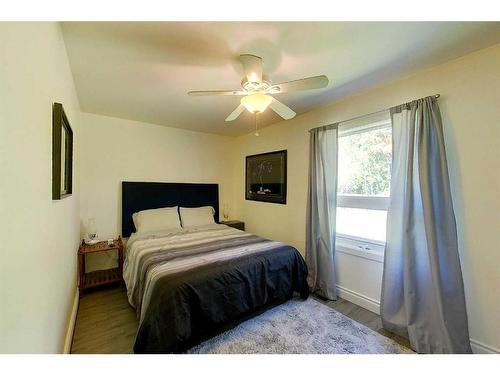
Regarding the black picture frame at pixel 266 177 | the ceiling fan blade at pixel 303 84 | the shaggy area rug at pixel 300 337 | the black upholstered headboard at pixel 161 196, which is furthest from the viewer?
the black picture frame at pixel 266 177

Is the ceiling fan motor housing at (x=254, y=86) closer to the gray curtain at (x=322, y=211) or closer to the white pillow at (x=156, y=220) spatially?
the gray curtain at (x=322, y=211)

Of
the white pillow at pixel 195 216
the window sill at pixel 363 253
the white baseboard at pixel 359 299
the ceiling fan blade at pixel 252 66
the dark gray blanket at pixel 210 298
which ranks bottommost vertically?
the white baseboard at pixel 359 299

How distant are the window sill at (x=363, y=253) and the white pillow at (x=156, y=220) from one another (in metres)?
2.20

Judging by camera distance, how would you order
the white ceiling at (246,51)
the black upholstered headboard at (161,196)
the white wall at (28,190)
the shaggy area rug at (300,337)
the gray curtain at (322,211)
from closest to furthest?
the white wall at (28,190), the white ceiling at (246,51), the shaggy area rug at (300,337), the gray curtain at (322,211), the black upholstered headboard at (161,196)

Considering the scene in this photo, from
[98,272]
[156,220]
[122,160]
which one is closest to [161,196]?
[156,220]

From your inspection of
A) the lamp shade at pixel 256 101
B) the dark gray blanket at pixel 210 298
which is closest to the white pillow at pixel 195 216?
the dark gray blanket at pixel 210 298

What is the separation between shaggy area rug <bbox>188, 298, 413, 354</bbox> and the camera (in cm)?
169

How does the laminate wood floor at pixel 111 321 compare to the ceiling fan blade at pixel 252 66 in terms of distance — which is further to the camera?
the laminate wood floor at pixel 111 321

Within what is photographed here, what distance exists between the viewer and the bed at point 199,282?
1.53m

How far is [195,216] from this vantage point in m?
3.41

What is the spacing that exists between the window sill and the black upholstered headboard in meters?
2.24

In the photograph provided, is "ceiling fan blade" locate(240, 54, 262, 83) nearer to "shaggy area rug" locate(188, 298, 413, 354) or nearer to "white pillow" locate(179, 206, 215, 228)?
"shaggy area rug" locate(188, 298, 413, 354)

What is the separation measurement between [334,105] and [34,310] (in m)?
2.87

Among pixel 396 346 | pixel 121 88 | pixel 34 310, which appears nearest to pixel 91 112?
pixel 121 88
